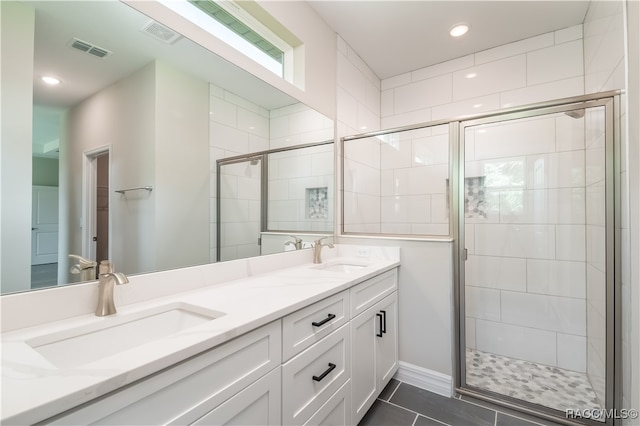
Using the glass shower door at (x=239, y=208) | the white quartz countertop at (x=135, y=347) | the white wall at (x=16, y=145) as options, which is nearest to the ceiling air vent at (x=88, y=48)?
the white wall at (x=16, y=145)

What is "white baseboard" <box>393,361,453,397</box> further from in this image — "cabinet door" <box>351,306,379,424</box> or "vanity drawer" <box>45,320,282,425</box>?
"vanity drawer" <box>45,320,282,425</box>

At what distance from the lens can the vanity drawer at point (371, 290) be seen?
140cm

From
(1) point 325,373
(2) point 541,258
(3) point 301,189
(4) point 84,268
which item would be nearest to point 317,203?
(3) point 301,189

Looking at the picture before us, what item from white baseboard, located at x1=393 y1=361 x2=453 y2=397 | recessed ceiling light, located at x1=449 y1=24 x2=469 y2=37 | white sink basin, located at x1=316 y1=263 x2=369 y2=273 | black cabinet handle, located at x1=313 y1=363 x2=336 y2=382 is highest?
recessed ceiling light, located at x1=449 y1=24 x2=469 y2=37

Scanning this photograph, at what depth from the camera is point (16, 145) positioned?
31.6 inches

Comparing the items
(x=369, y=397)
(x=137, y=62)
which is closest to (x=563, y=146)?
(x=369, y=397)

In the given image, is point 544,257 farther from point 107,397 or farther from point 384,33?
point 107,397

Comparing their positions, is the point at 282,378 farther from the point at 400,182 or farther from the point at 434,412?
the point at 400,182

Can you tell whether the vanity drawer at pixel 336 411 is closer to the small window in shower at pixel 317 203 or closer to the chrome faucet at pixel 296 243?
the chrome faucet at pixel 296 243

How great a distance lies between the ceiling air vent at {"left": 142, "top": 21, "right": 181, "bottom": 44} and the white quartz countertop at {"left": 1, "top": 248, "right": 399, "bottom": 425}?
3.18ft

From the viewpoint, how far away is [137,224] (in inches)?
42.4

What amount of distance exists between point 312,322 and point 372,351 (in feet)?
2.17

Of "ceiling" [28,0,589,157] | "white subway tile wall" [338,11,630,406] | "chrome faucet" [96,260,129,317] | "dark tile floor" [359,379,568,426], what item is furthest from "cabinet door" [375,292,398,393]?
"ceiling" [28,0,589,157]

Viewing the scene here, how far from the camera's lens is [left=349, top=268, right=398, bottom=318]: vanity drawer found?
1402 mm
